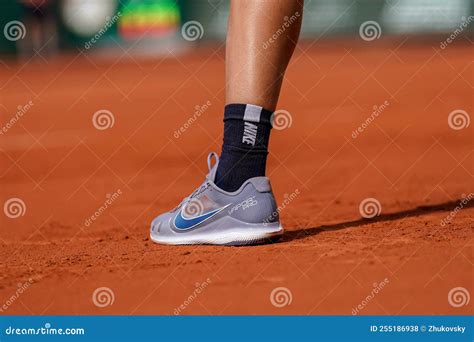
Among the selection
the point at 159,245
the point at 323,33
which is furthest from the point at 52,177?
the point at 323,33

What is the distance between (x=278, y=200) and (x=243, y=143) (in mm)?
1281

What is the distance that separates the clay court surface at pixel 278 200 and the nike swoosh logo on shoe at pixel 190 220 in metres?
0.09

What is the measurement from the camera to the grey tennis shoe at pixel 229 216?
298 centimetres

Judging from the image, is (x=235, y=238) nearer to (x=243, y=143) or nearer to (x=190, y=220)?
(x=190, y=220)

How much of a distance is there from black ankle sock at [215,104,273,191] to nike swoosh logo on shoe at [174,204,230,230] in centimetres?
11

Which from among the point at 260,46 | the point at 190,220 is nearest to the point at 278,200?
the point at 190,220

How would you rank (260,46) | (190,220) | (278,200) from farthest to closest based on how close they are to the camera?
(278,200), (190,220), (260,46)

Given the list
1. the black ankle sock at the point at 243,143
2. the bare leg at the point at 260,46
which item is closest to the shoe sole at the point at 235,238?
the black ankle sock at the point at 243,143

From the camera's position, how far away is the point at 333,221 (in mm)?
3539

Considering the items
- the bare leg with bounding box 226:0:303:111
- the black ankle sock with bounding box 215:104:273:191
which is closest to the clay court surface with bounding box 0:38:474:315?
the black ankle sock with bounding box 215:104:273:191

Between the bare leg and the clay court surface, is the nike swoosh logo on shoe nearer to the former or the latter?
the clay court surface

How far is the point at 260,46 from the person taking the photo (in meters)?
2.94

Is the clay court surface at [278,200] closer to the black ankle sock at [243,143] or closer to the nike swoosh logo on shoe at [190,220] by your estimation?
the nike swoosh logo on shoe at [190,220]

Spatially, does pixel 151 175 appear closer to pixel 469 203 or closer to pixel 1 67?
pixel 469 203
